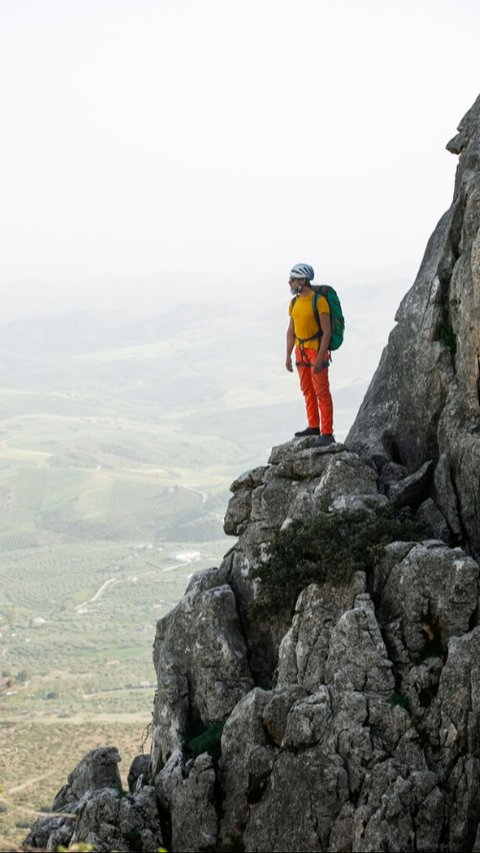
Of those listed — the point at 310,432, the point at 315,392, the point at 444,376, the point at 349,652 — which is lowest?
Answer: the point at 349,652

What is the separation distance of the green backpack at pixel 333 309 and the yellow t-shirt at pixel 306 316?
0.30ft

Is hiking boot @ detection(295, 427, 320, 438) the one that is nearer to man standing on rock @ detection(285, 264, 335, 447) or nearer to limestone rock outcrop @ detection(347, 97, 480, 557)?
man standing on rock @ detection(285, 264, 335, 447)

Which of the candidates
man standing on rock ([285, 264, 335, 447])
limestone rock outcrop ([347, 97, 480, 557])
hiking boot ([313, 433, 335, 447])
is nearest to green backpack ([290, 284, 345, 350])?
man standing on rock ([285, 264, 335, 447])

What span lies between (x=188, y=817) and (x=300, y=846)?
99.6 inches

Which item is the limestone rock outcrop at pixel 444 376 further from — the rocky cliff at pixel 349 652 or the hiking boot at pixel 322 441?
the hiking boot at pixel 322 441

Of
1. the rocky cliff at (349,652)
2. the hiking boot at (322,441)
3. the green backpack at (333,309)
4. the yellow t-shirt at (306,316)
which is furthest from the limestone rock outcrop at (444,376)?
the yellow t-shirt at (306,316)

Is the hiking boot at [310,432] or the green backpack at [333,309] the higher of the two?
the green backpack at [333,309]

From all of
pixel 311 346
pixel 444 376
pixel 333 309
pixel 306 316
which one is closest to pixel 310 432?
pixel 311 346

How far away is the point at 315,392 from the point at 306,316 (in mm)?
2034

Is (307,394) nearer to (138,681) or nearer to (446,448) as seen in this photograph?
(446,448)

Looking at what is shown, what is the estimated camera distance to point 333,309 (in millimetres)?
26625

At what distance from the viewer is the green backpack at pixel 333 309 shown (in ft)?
86.2

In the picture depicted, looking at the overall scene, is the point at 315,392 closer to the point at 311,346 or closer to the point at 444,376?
the point at 311,346

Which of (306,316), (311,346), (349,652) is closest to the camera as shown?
(349,652)
